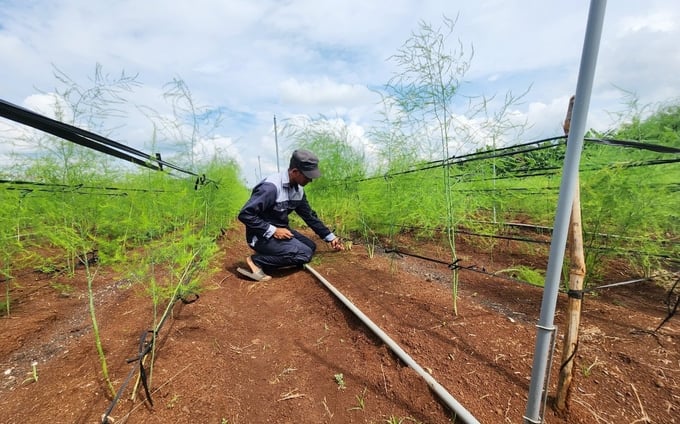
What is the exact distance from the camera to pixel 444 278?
8.97 ft

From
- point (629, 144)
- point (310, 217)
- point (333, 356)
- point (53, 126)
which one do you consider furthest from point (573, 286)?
point (310, 217)

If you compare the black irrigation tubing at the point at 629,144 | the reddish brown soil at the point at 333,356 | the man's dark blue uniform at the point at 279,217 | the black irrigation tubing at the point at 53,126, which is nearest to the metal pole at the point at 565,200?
the reddish brown soil at the point at 333,356

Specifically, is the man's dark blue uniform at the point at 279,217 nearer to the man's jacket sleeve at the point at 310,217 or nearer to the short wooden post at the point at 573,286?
the man's jacket sleeve at the point at 310,217

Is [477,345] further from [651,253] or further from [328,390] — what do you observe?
[651,253]

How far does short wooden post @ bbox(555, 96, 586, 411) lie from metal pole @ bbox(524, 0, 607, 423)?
21 centimetres

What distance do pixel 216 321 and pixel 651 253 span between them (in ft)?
10.4

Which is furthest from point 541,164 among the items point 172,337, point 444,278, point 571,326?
point 172,337

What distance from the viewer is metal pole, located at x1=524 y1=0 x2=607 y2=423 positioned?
0.68 metres

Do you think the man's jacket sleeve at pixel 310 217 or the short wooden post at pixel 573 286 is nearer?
the short wooden post at pixel 573 286

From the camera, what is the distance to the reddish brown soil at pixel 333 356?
117 centimetres

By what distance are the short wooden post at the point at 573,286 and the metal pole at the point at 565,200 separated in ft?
0.69

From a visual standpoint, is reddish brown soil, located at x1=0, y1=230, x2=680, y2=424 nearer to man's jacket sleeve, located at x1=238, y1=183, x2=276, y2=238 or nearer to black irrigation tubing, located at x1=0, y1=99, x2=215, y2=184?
man's jacket sleeve, located at x1=238, y1=183, x2=276, y2=238

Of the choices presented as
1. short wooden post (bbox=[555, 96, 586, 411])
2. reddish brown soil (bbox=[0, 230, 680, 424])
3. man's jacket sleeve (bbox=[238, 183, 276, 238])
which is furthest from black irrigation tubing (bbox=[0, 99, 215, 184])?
short wooden post (bbox=[555, 96, 586, 411])

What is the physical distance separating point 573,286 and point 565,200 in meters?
0.38
